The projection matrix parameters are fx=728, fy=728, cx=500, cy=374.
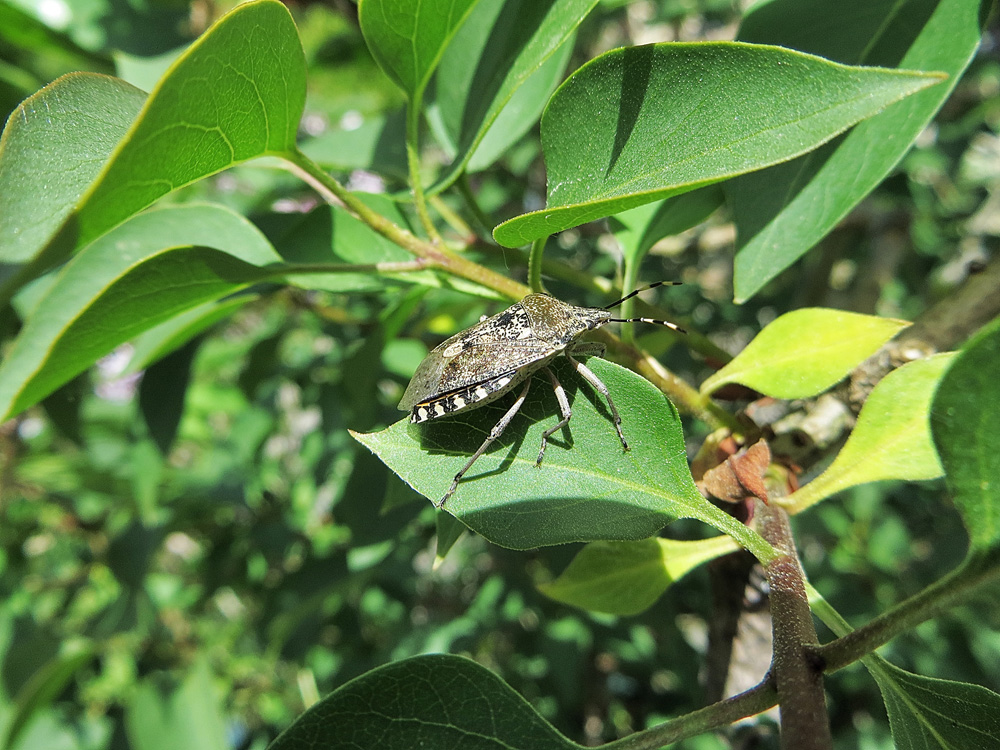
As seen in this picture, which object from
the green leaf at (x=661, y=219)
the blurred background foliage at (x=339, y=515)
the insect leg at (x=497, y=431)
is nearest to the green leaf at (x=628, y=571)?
the insect leg at (x=497, y=431)

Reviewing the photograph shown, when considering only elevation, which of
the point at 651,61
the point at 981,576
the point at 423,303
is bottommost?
the point at 423,303

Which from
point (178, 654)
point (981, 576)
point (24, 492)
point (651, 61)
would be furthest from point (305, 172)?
point (24, 492)

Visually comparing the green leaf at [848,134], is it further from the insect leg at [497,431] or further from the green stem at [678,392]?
the insect leg at [497,431]

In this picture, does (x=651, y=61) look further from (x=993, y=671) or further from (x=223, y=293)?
(x=993, y=671)

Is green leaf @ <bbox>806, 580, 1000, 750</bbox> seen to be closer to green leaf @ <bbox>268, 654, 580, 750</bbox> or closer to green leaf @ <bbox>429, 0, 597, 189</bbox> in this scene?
green leaf @ <bbox>268, 654, 580, 750</bbox>

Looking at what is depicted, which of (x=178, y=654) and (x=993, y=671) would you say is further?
(x=178, y=654)

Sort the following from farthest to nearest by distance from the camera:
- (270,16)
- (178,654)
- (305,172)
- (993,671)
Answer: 1. (178,654)
2. (993,671)
3. (305,172)
4. (270,16)

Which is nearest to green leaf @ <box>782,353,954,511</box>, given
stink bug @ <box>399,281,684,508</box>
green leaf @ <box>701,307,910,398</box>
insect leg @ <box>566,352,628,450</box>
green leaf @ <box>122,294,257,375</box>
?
green leaf @ <box>701,307,910,398</box>
